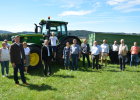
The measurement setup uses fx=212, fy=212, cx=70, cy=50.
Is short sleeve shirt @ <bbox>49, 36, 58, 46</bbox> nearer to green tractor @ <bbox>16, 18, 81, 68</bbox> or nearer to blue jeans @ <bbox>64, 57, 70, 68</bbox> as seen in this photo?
green tractor @ <bbox>16, 18, 81, 68</bbox>

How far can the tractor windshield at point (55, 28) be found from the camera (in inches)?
504

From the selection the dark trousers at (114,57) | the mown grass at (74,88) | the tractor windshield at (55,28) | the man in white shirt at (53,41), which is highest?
the tractor windshield at (55,28)

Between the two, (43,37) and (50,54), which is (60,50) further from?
(50,54)

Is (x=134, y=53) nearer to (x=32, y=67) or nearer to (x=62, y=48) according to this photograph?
(x=62, y=48)

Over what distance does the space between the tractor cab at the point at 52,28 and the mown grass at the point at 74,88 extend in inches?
126

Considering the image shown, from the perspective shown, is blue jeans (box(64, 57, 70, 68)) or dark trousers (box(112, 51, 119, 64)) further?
dark trousers (box(112, 51, 119, 64))

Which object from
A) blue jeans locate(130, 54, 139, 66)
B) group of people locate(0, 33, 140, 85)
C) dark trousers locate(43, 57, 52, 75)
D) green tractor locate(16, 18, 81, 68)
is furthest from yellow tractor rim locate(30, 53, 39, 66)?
blue jeans locate(130, 54, 139, 66)

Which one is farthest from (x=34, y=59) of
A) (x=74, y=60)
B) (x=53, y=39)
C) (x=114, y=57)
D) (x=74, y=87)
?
(x=114, y=57)

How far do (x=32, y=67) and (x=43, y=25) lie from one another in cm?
308

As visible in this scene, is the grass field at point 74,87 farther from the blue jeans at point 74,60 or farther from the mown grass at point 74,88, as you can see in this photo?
the blue jeans at point 74,60

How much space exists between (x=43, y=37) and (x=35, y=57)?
1578mm

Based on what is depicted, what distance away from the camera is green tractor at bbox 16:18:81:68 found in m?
11.6

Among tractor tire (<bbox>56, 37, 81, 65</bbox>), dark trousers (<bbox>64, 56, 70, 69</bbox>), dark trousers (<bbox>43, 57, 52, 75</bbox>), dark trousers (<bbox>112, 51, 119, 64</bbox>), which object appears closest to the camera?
dark trousers (<bbox>43, 57, 52, 75</bbox>)

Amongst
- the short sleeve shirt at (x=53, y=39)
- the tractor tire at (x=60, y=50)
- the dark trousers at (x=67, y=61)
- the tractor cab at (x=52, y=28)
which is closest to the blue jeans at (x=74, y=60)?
the dark trousers at (x=67, y=61)
